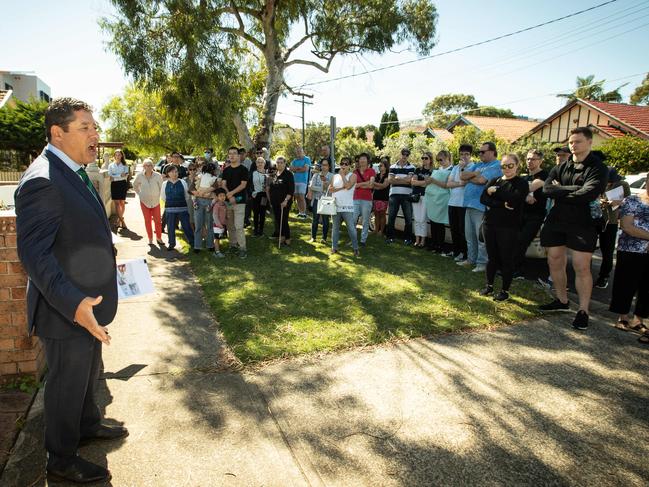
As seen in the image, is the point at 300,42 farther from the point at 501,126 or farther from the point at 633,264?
the point at 501,126

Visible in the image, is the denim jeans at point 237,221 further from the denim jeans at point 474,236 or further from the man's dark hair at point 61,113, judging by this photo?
the man's dark hair at point 61,113

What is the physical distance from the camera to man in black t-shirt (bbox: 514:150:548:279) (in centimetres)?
645

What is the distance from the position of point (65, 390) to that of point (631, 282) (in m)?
5.45

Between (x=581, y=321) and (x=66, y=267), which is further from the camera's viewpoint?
(x=581, y=321)

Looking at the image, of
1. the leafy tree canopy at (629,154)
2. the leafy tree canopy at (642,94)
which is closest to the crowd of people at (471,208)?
the leafy tree canopy at (629,154)

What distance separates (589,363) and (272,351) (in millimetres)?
2986

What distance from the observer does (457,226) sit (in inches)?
320

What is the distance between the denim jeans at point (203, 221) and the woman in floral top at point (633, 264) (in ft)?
21.6

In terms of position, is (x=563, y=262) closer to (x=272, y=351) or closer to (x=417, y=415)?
(x=417, y=415)

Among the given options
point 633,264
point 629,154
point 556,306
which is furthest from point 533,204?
point 629,154

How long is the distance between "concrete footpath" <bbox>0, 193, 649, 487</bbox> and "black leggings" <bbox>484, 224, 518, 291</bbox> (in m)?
1.26

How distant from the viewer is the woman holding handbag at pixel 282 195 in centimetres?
898

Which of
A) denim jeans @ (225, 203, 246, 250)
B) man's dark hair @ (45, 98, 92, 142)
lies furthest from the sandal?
denim jeans @ (225, 203, 246, 250)

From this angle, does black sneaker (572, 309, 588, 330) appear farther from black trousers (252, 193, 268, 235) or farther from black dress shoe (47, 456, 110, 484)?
black trousers (252, 193, 268, 235)
